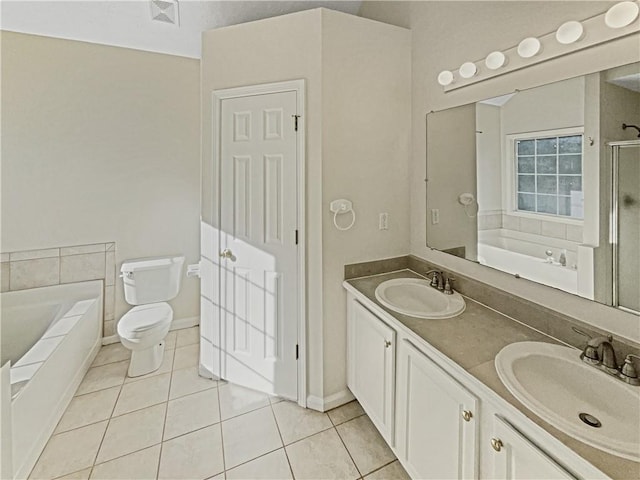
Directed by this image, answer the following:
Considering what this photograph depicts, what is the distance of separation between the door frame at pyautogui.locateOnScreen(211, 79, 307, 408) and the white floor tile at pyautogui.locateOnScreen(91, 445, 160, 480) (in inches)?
34.5

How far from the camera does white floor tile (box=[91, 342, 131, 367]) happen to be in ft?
8.60

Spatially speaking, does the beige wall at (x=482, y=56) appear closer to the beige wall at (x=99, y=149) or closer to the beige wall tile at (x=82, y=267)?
the beige wall at (x=99, y=149)

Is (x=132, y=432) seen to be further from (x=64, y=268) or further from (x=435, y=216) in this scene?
(x=435, y=216)

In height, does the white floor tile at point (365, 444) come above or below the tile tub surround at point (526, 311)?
below

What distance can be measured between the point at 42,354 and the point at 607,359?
2731mm

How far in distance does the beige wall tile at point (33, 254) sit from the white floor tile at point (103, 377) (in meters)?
1.02

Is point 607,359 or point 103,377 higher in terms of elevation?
point 607,359

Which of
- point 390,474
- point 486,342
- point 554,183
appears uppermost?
point 554,183

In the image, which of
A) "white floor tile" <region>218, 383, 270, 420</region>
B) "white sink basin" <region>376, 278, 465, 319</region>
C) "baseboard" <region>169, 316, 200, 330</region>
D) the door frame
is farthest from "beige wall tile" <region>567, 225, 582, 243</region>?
"baseboard" <region>169, 316, 200, 330</region>

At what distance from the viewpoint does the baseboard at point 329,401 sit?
2.04 meters

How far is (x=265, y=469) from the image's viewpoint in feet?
5.29


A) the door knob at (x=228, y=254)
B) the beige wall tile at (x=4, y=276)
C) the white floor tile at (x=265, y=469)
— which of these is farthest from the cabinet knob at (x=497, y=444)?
the beige wall tile at (x=4, y=276)

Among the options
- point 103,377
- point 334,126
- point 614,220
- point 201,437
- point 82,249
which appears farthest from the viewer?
point 82,249

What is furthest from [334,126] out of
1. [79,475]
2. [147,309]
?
[79,475]
